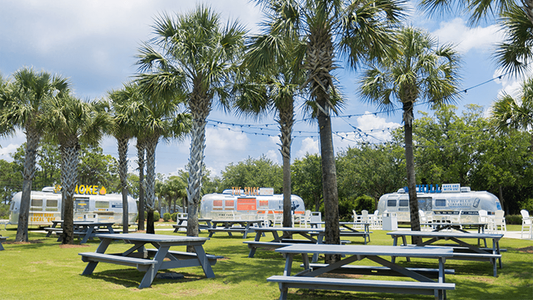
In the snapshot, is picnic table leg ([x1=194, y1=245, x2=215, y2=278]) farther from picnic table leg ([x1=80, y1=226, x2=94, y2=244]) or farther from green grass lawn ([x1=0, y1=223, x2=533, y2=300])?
picnic table leg ([x1=80, y1=226, x2=94, y2=244])

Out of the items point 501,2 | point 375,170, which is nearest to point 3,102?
point 501,2

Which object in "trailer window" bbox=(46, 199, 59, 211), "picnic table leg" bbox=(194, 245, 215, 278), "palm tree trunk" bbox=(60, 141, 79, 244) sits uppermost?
"palm tree trunk" bbox=(60, 141, 79, 244)

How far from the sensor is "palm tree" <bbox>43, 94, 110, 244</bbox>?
523 inches

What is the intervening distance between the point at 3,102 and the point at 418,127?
30.4 m

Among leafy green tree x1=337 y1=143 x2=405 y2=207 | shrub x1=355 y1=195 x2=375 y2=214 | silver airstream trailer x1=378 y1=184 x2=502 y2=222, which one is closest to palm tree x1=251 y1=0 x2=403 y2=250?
silver airstream trailer x1=378 y1=184 x2=502 y2=222

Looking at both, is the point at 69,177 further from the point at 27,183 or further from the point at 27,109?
the point at 27,109

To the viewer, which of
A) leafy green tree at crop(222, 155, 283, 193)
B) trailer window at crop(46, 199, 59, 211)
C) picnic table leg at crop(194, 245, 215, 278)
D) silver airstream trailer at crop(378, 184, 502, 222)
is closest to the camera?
picnic table leg at crop(194, 245, 215, 278)

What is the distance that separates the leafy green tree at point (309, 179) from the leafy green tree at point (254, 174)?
7.98 metres

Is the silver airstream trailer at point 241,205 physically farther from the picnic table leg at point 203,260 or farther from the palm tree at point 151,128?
the picnic table leg at point 203,260

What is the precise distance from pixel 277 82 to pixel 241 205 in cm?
1525

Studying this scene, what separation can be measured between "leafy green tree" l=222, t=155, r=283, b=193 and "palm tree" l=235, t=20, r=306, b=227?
106ft

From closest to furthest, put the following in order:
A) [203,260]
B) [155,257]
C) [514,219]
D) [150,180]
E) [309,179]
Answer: [155,257]
[203,260]
[150,180]
[514,219]
[309,179]

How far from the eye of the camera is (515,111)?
14.1m

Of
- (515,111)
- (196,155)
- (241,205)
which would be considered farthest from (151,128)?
(515,111)
